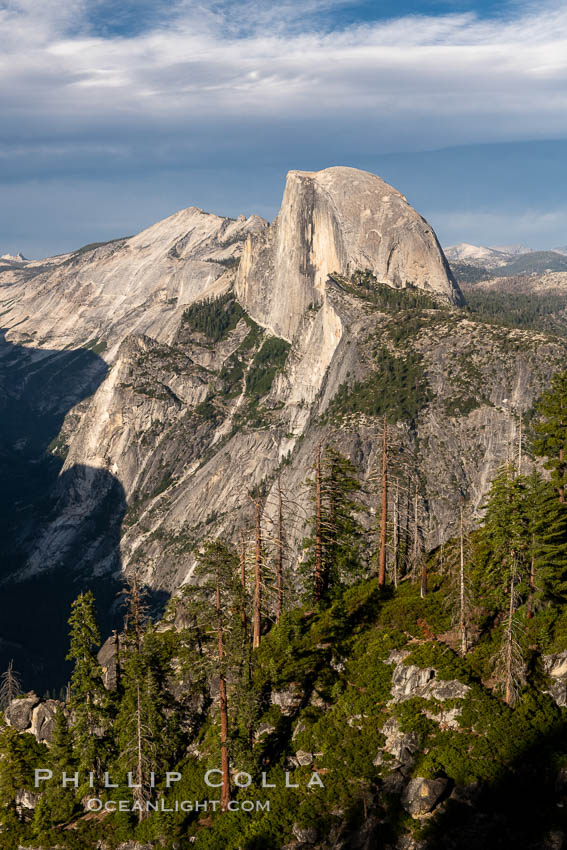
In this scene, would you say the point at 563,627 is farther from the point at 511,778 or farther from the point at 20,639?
the point at 20,639

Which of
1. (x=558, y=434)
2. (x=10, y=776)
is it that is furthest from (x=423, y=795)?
(x=10, y=776)

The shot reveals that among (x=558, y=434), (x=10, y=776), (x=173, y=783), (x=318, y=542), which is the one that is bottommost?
(x=10, y=776)

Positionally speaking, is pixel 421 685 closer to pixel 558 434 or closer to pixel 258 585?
pixel 258 585

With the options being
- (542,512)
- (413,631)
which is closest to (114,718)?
(413,631)

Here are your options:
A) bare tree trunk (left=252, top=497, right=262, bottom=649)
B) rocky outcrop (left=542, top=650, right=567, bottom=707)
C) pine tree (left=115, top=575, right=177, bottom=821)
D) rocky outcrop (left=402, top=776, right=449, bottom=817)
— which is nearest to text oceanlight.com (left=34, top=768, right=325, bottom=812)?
pine tree (left=115, top=575, right=177, bottom=821)

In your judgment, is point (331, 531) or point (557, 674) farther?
point (331, 531)

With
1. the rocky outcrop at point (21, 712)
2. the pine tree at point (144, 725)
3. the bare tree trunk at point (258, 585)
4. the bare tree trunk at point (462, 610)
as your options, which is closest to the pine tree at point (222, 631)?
the pine tree at point (144, 725)
